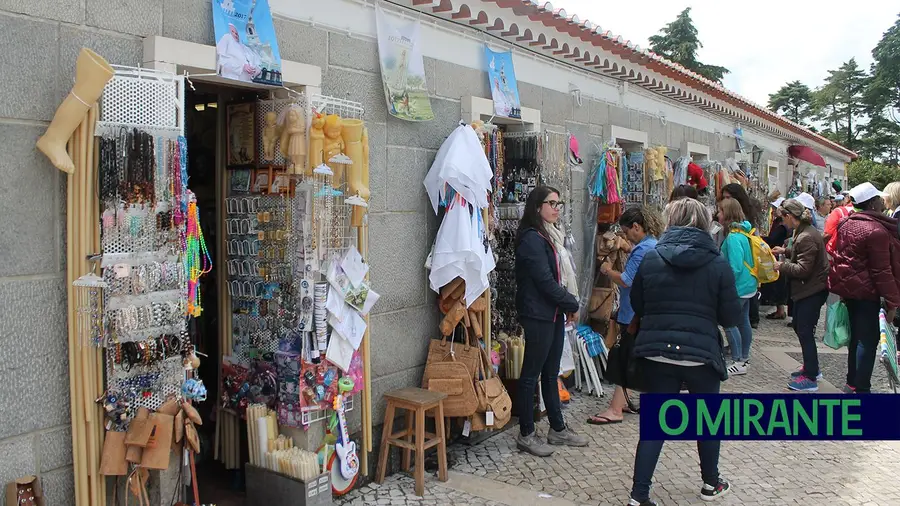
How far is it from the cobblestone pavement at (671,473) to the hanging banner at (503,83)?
257 centimetres

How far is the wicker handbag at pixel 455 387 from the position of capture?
479 centimetres

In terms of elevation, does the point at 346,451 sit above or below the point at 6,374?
below

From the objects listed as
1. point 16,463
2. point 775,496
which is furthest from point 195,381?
point 775,496

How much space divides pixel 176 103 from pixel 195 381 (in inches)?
51.9

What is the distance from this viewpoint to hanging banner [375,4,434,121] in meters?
4.65

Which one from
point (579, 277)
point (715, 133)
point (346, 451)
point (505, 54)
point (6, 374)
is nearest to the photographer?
point (6, 374)

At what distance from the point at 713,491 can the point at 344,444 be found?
7.24ft

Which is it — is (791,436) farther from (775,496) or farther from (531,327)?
(531,327)

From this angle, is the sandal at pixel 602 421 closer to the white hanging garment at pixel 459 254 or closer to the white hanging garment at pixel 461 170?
the white hanging garment at pixel 459 254

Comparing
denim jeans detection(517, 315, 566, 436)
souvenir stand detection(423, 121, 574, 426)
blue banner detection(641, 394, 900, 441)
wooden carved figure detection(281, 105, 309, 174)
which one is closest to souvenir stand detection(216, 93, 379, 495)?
wooden carved figure detection(281, 105, 309, 174)

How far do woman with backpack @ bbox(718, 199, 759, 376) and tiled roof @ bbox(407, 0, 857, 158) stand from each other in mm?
1822

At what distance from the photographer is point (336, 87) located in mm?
4363

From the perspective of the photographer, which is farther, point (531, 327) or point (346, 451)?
point (531, 327)

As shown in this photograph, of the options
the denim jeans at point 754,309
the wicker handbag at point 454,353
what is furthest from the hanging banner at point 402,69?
the denim jeans at point 754,309
